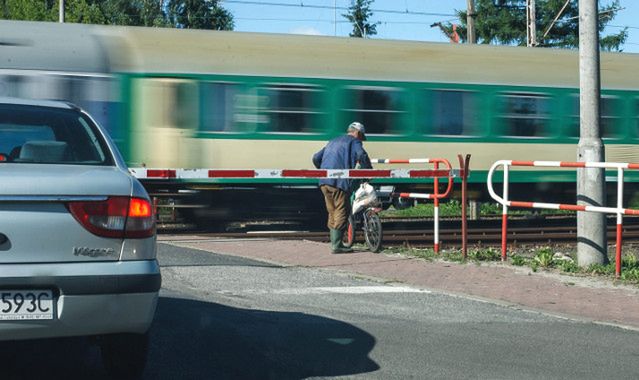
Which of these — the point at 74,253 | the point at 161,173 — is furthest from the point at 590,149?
the point at 74,253

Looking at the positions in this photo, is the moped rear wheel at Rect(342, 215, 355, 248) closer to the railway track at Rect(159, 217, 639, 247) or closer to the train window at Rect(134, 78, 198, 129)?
the railway track at Rect(159, 217, 639, 247)

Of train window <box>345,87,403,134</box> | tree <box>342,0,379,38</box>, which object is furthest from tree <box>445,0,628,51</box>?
train window <box>345,87,403,134</box>

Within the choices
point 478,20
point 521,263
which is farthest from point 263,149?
point 478,20

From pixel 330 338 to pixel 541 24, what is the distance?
5375cm

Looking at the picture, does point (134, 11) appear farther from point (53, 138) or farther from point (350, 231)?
point (53, 138)

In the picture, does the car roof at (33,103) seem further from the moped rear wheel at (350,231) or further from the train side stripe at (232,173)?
the moped rear wheel at (350,231)

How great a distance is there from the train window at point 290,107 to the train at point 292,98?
→ 2cm

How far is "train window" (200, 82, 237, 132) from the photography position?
1873 centimetres

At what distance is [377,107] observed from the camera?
65.2 feet

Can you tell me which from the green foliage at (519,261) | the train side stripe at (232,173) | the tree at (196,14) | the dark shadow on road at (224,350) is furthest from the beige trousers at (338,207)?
the tree at (196,14)

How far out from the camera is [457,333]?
7785 millimetres

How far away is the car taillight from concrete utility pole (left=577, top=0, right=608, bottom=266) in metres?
7.54

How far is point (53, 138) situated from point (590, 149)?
7421mm

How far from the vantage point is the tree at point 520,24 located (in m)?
56.4
